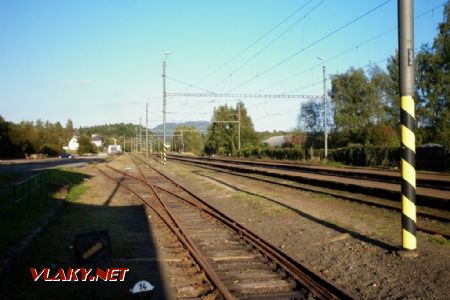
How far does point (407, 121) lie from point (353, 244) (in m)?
2.73

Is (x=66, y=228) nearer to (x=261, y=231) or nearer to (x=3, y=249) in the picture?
(x=3, y=249)

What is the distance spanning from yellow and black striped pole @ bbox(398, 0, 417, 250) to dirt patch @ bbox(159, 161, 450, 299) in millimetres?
566

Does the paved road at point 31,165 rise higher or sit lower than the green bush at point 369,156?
lower

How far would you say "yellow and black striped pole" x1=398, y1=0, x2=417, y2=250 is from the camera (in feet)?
27.5

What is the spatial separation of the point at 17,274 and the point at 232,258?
3.59 metres

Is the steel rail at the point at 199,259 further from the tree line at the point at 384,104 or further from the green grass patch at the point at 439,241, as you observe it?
the tree line at the point at 384,104

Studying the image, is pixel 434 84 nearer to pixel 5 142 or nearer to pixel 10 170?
pixel 10 170

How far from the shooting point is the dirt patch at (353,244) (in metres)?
6.82

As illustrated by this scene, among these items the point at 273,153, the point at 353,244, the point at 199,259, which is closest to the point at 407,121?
the point at 353,244

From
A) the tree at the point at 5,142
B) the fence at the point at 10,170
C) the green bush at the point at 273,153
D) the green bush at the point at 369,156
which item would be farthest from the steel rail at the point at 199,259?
the tree at the point at 5,142

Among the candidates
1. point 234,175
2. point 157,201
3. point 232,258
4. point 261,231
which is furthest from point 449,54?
point 232,258

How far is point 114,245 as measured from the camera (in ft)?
32.8

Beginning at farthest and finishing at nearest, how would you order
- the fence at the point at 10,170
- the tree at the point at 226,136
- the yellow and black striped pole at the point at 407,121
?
1. the tree at the point at 226,136
2. the fence at the point at 10,170
3. the yellow and black striped pole at the point at 407,121

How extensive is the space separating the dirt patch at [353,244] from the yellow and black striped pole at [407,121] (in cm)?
57
